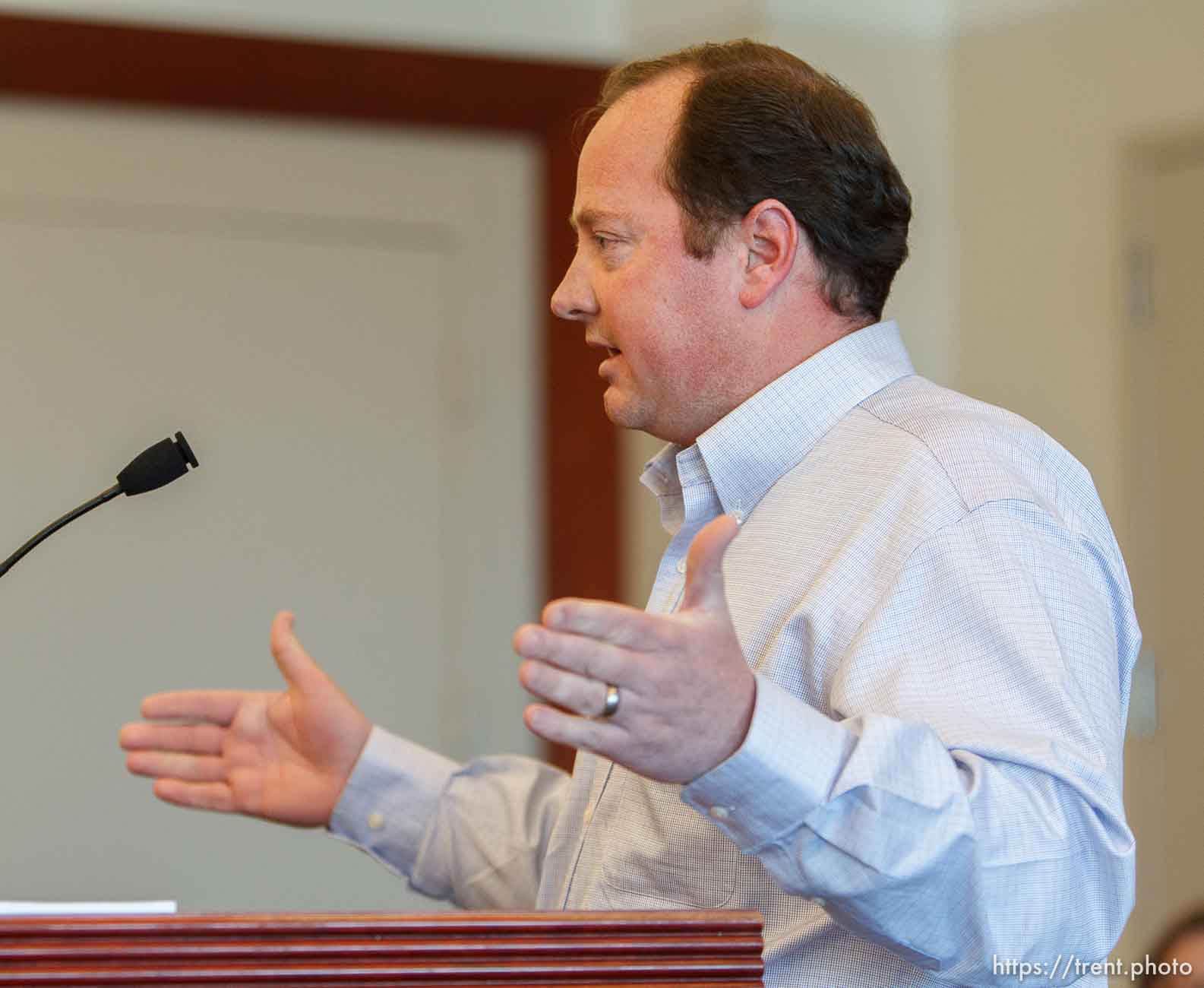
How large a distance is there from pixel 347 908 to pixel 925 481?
220cm

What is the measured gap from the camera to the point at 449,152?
362 cm

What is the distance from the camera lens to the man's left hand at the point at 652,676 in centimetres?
93

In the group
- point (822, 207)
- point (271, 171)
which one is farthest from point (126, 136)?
point (822, 207)

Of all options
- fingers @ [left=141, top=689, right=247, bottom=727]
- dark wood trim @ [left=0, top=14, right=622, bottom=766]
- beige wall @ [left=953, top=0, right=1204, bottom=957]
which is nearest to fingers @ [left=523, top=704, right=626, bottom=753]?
fingers @ [left=141, top=689, right=247, bottom=727]

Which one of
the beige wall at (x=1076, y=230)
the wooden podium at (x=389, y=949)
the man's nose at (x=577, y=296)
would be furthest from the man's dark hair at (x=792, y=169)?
the beige wall at (x=1076, y=230)

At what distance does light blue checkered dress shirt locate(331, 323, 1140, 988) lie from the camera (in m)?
1.03

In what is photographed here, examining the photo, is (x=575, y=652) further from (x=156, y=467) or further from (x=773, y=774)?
(x=156, y=467)

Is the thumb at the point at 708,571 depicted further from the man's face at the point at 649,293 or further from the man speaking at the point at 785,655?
the man's face at the point at 649,293

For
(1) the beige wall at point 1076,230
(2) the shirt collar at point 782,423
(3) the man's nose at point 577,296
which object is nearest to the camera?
(2) the shirt collar at point 782,423

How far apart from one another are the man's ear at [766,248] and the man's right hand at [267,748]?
55 cm

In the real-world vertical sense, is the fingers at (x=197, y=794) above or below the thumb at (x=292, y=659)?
below

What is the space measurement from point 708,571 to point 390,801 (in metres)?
0.82

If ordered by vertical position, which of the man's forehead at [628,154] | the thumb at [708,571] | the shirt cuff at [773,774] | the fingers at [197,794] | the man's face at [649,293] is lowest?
the fingers at [197,794]

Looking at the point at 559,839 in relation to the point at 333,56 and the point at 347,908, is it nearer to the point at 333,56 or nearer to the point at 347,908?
the point at 347,908
